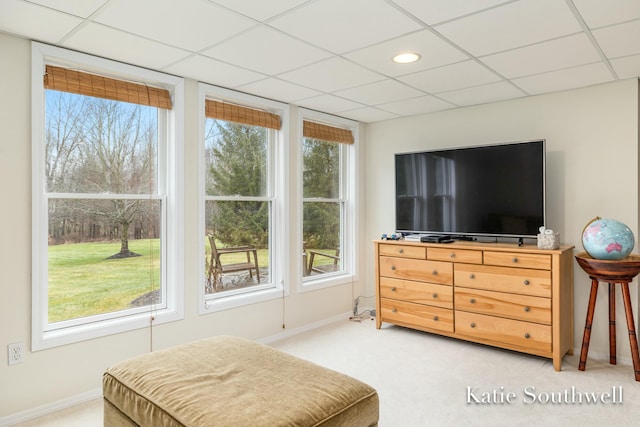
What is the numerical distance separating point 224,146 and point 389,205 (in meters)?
2.05

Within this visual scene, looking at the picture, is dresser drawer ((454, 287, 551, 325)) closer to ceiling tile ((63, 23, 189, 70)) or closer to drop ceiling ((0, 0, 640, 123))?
drop ceiling ((0, 0, 640, 123))

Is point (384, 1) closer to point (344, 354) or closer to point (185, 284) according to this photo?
point (185, 284)

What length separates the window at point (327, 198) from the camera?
4.43 meters

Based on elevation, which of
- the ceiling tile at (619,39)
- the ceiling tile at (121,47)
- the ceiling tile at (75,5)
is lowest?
the ceiling tile at (619,39)

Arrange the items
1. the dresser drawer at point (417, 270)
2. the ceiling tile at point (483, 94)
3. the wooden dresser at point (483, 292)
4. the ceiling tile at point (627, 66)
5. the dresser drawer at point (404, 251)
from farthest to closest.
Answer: the dresser drawer at point (404, 251)
the dresser drawer at point (417, 270)
the ceiling tile at point (483, 94)
the wooden dresser at point (483, 292)
the ceiling tile at point (627, 66)

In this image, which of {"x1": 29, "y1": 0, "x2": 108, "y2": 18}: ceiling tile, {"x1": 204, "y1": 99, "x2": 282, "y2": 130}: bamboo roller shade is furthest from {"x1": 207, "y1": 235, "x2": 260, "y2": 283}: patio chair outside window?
{"x1": 29, "y1": 0, "x2": 108, "y2": 18}: ceiling tile

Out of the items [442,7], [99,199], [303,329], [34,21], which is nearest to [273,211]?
[303,329]

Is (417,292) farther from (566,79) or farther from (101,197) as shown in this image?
(101,197)

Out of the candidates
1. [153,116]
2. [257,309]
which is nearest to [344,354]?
[257,309]

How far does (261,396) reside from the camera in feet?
5.53

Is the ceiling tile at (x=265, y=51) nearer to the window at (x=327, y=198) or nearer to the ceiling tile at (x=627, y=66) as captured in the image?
the window at (x=327, y=198)

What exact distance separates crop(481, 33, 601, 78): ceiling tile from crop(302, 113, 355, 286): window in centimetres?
191

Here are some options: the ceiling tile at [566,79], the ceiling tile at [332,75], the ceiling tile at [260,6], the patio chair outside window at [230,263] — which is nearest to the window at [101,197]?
the patio chair outside window at [230,263]

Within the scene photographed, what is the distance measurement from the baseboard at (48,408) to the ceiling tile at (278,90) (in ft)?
8.22
